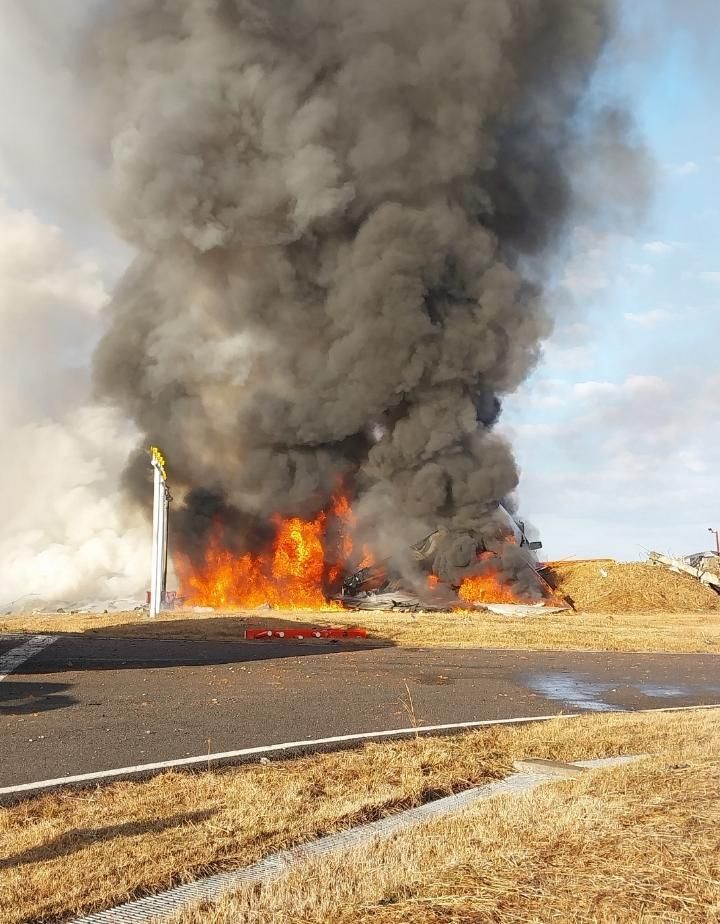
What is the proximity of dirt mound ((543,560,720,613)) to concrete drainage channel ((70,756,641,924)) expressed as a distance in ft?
112

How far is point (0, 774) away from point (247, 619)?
21.5m

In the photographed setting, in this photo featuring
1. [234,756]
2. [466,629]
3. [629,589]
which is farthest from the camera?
[629,589]

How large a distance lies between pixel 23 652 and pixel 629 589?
32.6 metres

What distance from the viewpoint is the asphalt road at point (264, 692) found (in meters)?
8.04

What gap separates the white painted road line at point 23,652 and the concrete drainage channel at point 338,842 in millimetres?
8980

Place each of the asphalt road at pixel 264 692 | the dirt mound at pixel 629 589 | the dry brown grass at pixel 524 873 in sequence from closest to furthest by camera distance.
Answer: the dry brown grass at pixel 524 873 < the asphalt road at pixel 264 692 < the dirt mound at pixel 629 589

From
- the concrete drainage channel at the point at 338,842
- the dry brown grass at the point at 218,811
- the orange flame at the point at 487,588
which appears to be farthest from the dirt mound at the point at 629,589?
the concrete drainage channel at the point at 338,842

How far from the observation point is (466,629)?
2491cm

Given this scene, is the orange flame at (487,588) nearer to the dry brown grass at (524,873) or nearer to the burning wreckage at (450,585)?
the burning wreckage at (450,585)

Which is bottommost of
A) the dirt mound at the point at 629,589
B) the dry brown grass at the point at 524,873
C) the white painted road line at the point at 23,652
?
the dry brown grass at the point at 524,873

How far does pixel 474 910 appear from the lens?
3.39 meters

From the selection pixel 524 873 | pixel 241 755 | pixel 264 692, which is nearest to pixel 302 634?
pixel 264 692

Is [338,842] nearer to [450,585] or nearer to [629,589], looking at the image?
[450,585]

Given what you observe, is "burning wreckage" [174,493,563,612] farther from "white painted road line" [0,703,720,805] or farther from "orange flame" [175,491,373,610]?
"white painted road line" [0,703,720,805]
